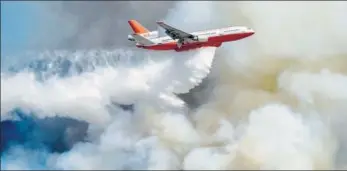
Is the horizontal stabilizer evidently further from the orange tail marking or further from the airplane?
the orange tail marking

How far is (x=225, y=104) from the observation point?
2100 cm

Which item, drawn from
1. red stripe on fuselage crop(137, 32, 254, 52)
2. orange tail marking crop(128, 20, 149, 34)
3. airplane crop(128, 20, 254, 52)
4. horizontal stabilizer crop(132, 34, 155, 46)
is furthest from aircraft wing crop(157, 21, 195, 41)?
orange tail marking crop(128, 20, 149, 34)

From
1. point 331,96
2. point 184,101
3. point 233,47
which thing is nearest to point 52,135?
point 184,101

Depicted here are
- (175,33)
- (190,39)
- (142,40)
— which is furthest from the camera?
(142,40)

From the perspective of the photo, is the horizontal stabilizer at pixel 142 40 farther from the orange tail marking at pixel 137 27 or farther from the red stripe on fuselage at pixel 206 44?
the orange tail marking at pixel 137 27

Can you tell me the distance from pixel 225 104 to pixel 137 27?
3.13 metres

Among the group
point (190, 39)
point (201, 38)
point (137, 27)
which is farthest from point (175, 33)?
point (137, 27)

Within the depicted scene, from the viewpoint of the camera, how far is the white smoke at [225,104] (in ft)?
65.4

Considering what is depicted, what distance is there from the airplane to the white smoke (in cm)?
32

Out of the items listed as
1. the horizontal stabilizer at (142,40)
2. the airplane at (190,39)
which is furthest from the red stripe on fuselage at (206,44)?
the horizontal stabilizer at (142,40)

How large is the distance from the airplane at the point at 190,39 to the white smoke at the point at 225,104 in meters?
0.32

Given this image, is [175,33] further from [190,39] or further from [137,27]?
[137,27]

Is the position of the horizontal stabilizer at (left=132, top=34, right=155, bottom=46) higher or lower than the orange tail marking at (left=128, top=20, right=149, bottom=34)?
lower

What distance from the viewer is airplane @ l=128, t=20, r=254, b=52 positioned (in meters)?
20.8
